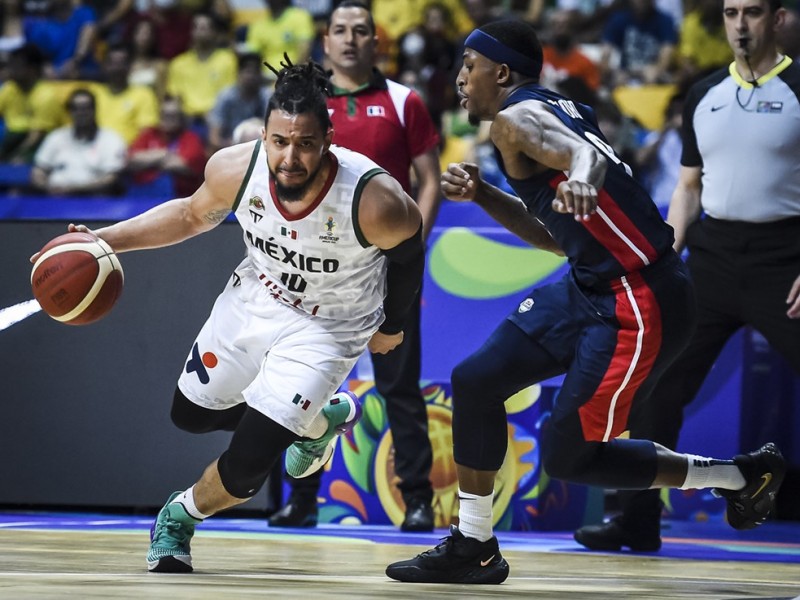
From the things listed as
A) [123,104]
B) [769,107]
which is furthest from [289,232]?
[123,104]

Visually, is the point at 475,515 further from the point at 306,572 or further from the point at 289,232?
the point at 289,232

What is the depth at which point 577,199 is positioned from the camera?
3.58 m

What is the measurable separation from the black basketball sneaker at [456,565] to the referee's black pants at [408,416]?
1.69 m

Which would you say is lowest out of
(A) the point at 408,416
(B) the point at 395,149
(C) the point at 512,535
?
(C) the point at 512,535

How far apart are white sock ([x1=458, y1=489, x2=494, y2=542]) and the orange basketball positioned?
1389mm

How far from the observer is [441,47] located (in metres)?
10.7

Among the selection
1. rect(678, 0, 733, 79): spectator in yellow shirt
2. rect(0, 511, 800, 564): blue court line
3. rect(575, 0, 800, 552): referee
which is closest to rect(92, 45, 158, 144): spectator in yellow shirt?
rect(678, 0, 733, 79): spectator in yellow shirt

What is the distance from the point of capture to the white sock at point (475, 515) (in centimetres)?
430

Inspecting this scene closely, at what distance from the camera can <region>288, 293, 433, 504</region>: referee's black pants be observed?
5949 millimetres

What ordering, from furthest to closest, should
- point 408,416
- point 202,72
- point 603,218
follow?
point 202,72, point 408,416, point 603,218

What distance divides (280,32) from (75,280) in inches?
306

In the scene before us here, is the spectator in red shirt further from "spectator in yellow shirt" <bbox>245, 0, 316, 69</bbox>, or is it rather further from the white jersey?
the white jersey

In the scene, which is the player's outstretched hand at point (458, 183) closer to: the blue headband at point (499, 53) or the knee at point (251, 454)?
the blue headband at point (499, 53)

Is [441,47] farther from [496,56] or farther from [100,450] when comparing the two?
[496,56]
